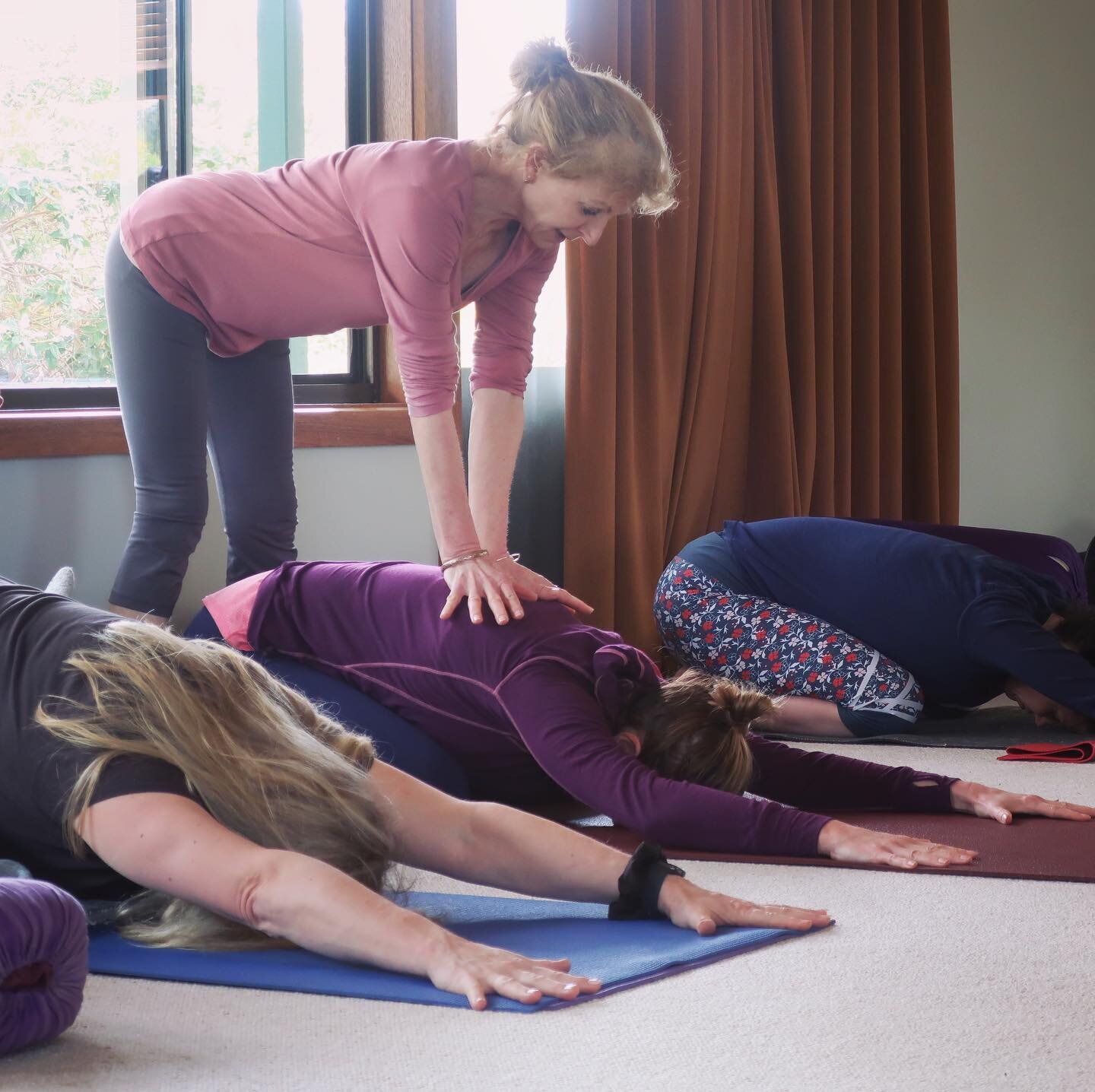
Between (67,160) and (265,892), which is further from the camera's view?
(67,160)

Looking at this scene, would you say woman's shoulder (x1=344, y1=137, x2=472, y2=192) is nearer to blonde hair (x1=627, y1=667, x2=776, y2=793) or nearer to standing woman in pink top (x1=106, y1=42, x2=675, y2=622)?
standing woman in pink top (x1=106, y1=42, x2=675, y2=622)

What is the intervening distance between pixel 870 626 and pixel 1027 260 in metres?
2.78

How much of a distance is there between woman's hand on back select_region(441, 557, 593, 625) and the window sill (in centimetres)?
96

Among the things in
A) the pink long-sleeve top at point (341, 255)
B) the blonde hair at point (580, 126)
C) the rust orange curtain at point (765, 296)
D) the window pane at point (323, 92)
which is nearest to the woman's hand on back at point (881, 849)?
the pink long-sleeve top at point (341, 255)

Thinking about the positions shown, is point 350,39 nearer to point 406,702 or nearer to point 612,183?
point 612,183

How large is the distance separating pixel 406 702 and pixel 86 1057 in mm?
948

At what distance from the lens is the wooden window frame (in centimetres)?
304

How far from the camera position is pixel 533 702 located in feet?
5.99

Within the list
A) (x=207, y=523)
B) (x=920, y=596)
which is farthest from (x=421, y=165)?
(x=920, y=596)

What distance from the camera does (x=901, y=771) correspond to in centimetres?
206

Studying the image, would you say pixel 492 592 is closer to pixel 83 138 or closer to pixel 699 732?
pixel 699 732

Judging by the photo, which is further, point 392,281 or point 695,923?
point 392,281

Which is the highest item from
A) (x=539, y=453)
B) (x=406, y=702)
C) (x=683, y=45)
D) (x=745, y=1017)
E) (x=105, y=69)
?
(x=683, y=45)

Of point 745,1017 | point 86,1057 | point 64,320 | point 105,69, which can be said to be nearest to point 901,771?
point 745,1017
